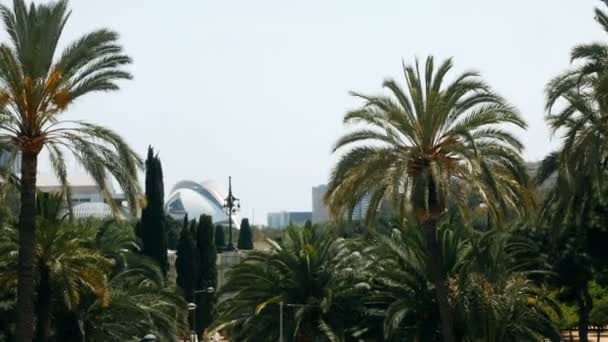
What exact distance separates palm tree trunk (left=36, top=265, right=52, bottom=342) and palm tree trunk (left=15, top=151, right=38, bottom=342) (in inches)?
250

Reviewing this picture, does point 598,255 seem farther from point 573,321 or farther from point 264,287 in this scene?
point 573,321

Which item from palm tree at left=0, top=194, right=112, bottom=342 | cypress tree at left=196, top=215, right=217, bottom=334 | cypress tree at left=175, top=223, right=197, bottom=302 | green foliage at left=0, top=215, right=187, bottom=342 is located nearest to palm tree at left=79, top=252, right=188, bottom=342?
green foliage at left=0, top=215, right=187, bottom=342

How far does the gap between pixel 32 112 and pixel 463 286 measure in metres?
13.5

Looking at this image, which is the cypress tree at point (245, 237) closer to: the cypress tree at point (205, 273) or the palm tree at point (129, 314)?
the cypress tree at point (205, 273)

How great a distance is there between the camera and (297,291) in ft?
117

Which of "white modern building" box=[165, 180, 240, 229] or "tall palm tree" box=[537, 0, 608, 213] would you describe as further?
"white modern building" box=[165, 180, 240, 229]

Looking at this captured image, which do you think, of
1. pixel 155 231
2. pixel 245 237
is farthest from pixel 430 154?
pixel 245 237

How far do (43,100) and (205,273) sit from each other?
111 feet

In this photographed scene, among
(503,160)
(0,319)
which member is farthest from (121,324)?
(503,160)

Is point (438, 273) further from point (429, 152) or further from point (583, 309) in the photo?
point (583, 309)

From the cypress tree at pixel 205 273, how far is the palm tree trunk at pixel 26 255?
30.2 metres

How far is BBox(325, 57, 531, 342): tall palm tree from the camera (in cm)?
2784

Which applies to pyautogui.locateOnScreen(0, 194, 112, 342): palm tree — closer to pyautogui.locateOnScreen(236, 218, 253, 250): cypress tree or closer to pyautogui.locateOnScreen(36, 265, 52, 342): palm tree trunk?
pyautogui.locateOnScreen(36, 265, 52, 342): palm tree trunk

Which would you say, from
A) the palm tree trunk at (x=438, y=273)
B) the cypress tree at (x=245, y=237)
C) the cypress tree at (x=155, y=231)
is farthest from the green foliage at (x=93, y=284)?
the cypress tree at (x=245, y=237)
